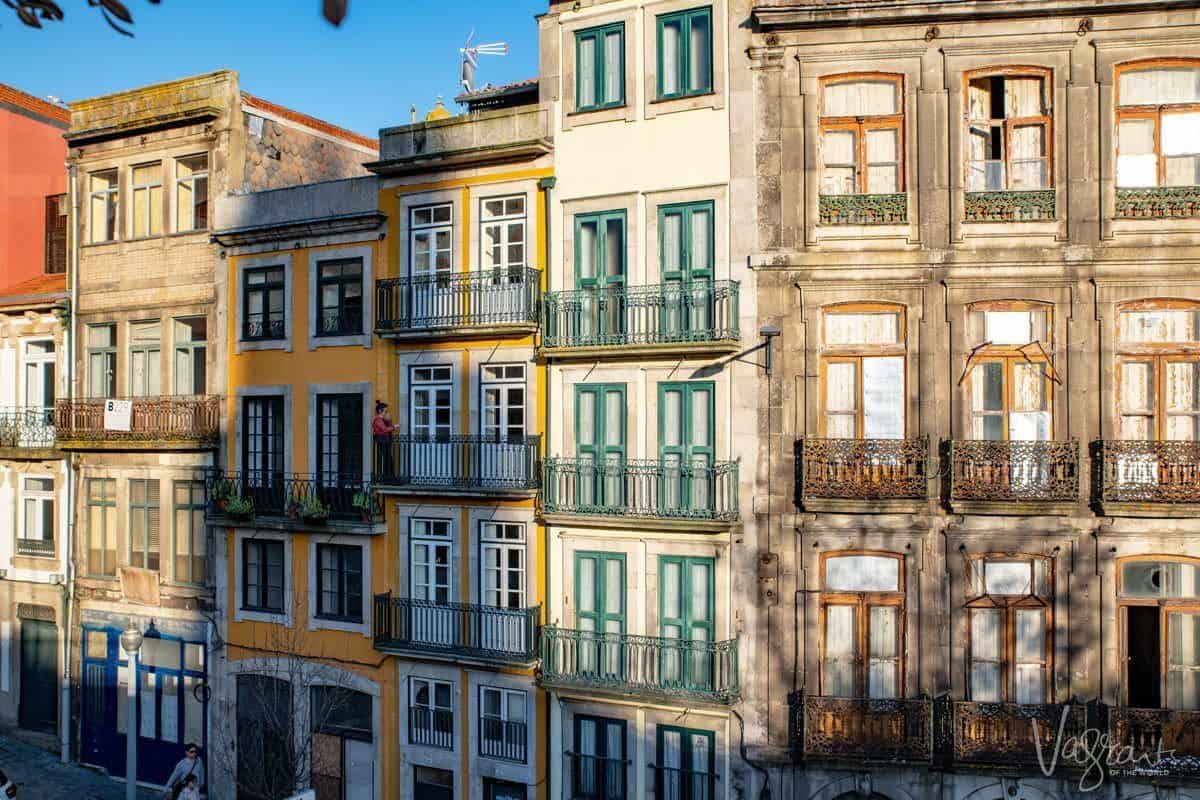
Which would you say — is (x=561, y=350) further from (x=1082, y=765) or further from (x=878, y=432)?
(x=1082, y=765)

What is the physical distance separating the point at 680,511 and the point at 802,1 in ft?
31.9

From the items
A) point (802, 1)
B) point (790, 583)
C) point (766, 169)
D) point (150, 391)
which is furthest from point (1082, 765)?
point (150, 391)

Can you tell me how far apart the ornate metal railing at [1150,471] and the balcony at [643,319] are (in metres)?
6.81

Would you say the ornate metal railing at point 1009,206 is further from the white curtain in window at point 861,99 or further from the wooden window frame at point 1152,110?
the white curtain in window at point 861,99

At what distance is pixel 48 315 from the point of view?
90.7ft

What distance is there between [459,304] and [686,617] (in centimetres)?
790

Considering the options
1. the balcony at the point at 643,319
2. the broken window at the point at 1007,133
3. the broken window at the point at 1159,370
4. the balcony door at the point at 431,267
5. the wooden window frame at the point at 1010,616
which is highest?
the broken window at the point at 1007,133

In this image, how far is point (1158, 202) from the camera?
18.2 meters

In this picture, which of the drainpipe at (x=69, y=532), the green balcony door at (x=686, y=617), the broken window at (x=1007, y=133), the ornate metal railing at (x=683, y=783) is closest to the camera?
the broken window at (x=1007, y=133)

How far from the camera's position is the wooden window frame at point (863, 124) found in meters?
19.1

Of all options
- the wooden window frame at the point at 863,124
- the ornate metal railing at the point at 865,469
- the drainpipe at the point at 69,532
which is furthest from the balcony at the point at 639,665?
the drainpipe at the point at 69,532

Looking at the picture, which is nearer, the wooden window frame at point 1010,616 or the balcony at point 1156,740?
the balcony at point 1156,740

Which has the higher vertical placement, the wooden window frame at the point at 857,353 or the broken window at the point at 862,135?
the broken window at the point at 862,135

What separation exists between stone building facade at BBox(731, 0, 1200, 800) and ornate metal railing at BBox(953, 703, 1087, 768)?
0.16 ft
